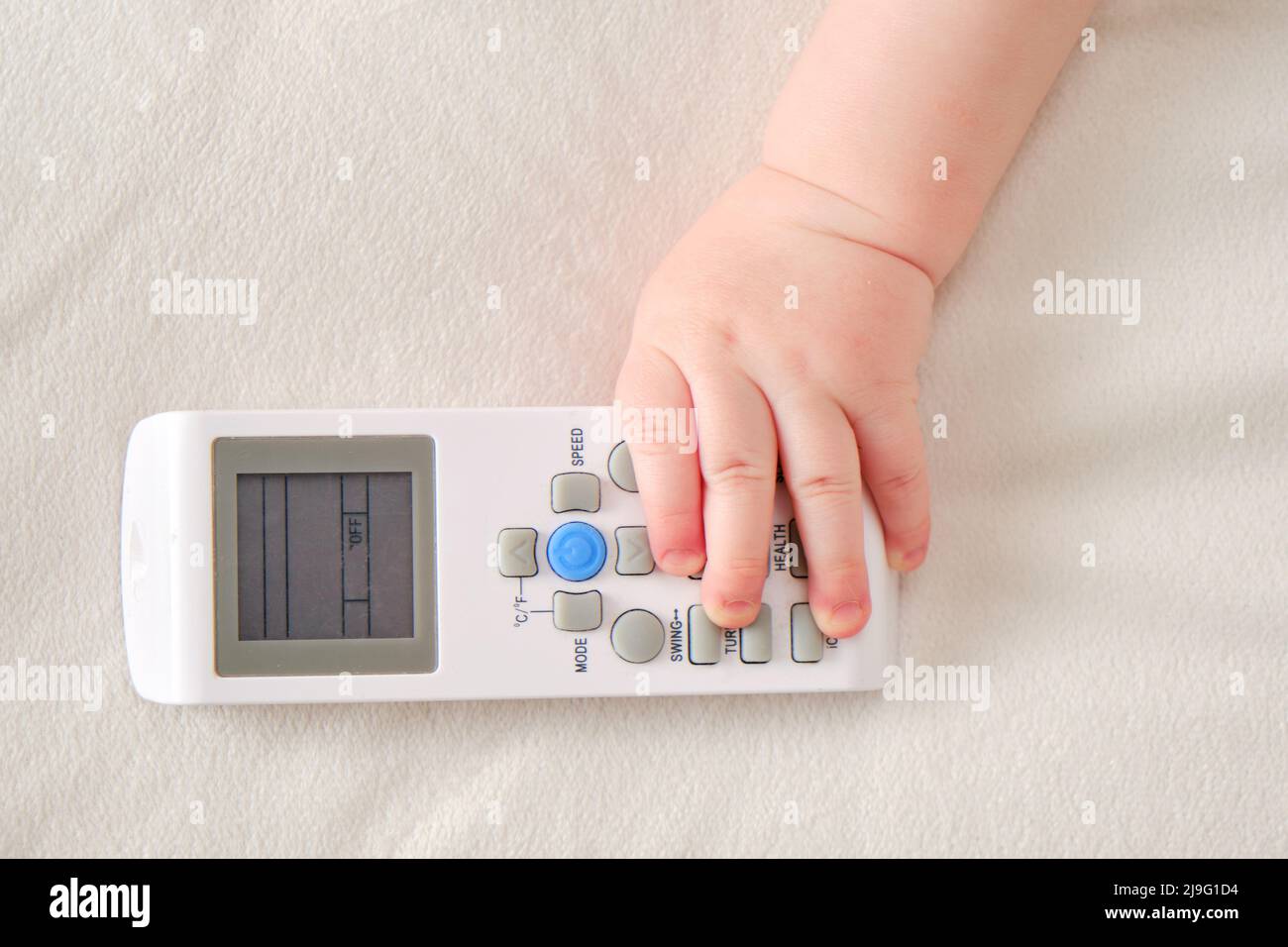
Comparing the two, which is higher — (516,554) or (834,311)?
(834,311)

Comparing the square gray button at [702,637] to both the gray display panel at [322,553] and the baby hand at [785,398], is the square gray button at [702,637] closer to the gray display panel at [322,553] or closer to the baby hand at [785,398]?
the baby hand at [785,398]

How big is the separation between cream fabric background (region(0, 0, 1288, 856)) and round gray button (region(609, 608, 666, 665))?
0.05 m

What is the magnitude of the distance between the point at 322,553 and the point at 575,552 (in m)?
0.12

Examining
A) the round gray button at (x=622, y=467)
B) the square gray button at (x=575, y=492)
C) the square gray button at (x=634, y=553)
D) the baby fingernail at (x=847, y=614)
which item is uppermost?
the round gray button at (x=622, y=467)

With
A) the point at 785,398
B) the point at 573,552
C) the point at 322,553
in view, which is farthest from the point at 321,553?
the point at 785,398

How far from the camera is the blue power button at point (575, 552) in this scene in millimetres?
477

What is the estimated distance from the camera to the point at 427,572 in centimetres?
48

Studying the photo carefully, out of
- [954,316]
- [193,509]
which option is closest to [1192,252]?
[954,316]

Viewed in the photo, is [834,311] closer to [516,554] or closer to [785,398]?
[785,398]

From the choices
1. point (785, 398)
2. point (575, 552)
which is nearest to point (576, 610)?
point (575, 552)

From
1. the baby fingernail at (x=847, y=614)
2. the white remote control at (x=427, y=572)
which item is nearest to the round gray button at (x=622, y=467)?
the white remote control at (x=427, y=572)

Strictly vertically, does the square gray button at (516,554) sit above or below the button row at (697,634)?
above

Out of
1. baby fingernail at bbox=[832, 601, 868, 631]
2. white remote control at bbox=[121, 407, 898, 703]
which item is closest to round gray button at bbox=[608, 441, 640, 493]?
white remote control at bbox=[121, 407, 898, 703]

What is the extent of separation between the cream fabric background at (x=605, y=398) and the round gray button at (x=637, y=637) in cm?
5
